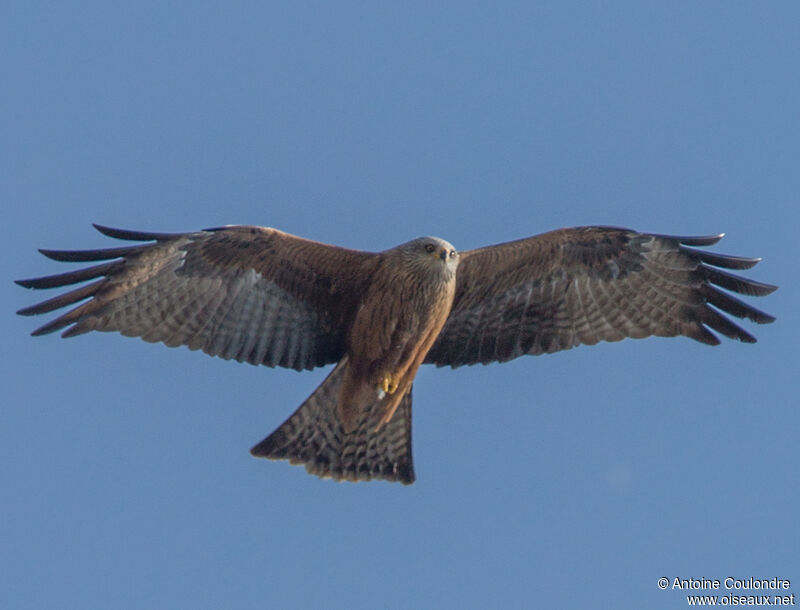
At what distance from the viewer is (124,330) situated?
11344 millimetres

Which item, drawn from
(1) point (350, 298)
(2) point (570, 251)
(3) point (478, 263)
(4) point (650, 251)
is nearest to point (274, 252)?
(1) point (350, 298)

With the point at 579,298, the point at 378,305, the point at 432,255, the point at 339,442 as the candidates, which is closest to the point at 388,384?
the point at 378,305

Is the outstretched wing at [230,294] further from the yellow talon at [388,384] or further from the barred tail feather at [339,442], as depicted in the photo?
the yellow talon at [388,384]

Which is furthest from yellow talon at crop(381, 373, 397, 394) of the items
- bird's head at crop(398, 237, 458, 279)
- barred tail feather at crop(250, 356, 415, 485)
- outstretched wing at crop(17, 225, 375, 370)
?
bird's head at crop(398, 237, 458, 279)

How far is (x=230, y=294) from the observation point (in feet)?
38.5

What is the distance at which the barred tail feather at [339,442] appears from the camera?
471 inches

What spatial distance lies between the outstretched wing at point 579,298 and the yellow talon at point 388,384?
2.18 feet

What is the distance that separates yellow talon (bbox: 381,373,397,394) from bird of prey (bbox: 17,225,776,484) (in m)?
0.01

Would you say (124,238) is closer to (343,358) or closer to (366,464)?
(343,358)

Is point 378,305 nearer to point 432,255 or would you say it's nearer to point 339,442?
point 432,255

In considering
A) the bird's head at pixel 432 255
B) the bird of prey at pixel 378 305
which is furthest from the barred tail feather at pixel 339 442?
the bird's head at pixel 432 255

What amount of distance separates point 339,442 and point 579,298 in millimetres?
2502

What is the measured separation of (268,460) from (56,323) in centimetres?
227

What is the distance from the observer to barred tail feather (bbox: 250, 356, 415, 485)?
11969mm
